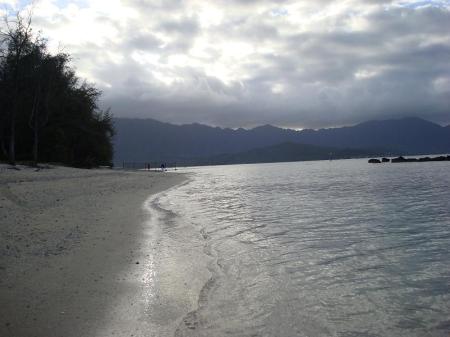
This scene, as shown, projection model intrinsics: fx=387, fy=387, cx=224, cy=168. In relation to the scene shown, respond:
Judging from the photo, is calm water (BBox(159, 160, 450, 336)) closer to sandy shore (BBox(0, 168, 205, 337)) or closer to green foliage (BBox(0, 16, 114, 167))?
sandy shore (BBox(0, 168, 205, 337))

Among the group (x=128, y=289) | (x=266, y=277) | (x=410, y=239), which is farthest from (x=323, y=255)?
(x=128, y=289)

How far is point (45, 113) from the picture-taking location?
4869 centimetres

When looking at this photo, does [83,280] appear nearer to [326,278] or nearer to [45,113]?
[326,278]

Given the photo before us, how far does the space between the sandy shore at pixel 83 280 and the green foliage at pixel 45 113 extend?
27334 millimetres

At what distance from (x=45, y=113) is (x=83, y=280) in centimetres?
4643

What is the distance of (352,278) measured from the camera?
8594 millimetres

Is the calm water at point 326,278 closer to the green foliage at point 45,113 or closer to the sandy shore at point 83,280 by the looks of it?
the sandy shore at point 83,280

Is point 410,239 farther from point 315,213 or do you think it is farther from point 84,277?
point 84,277

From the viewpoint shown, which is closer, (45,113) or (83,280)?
(83,280)

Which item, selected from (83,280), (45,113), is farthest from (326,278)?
(45,113)

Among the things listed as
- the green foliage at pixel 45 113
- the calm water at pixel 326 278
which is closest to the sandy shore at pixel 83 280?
the calm water at pixel 326 278

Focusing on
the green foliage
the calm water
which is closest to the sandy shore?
the calm water

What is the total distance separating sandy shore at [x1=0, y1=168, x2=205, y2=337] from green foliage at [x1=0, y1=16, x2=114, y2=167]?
27334 mm

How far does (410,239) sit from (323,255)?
4.06 meters
